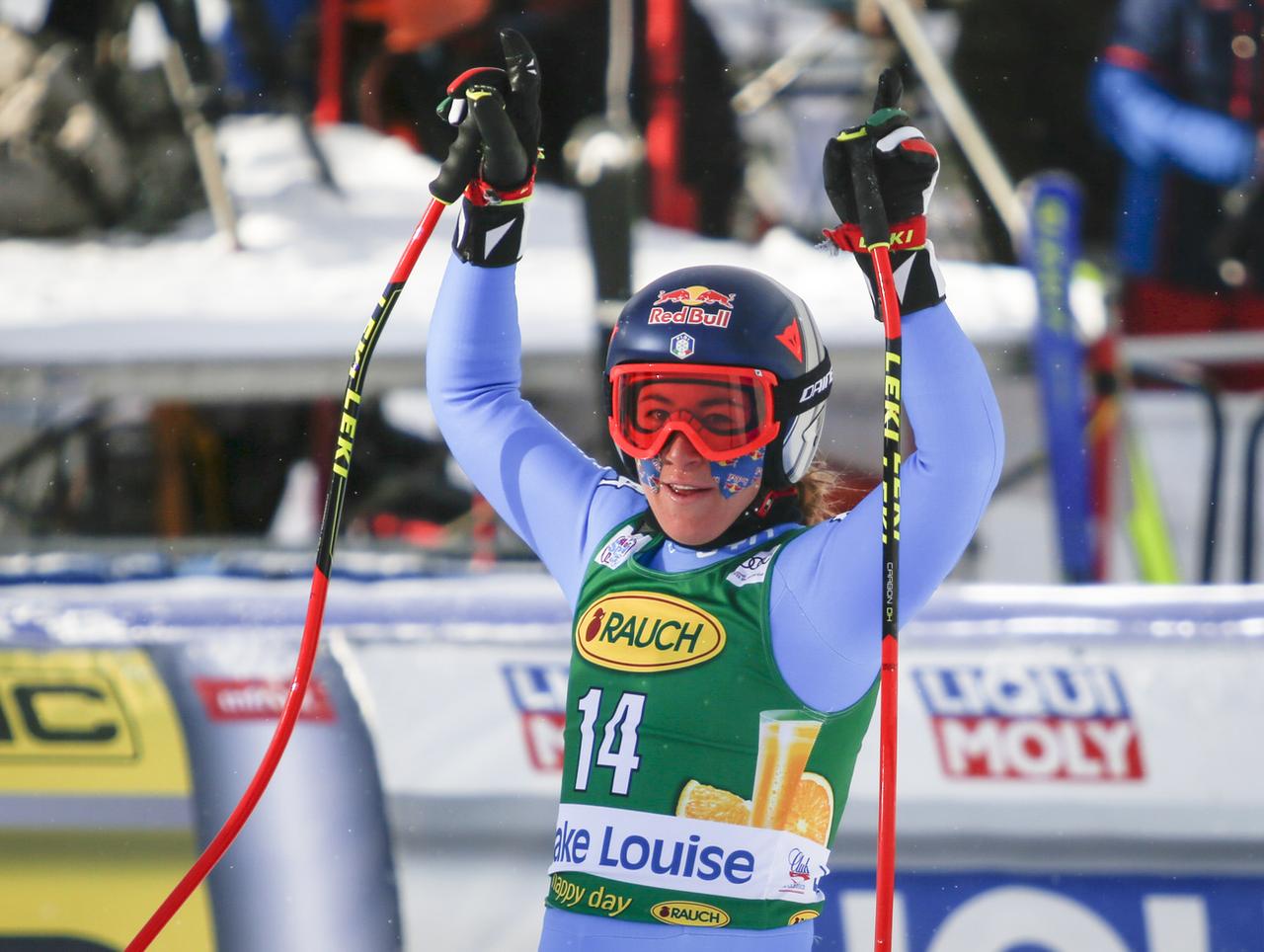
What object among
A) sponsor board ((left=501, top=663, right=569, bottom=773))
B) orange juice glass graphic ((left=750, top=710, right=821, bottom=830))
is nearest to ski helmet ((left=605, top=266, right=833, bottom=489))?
orange juice glass graphic ((left=750, top=710, right=821, bottom=830))

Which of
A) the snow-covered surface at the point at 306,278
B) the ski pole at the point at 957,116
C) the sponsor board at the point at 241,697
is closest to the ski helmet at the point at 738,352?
the sponsor board at the point at 241,697

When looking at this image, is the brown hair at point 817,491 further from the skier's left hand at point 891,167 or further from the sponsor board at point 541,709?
the sponsor board at point 541,709

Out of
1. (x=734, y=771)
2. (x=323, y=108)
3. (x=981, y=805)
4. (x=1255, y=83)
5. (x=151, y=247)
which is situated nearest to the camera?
(x=734, y=771)

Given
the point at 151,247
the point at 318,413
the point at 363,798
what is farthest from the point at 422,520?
the point at 363,798

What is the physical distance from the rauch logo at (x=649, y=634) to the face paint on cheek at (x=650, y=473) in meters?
0.17

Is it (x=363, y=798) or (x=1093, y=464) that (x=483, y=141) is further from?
(x=1093, y=464)

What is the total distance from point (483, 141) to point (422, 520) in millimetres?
3274

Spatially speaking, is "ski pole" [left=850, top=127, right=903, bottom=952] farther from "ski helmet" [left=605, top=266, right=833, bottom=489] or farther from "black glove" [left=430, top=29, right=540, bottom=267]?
"black glove" [left=430, top=29, right=540, bottom=267]

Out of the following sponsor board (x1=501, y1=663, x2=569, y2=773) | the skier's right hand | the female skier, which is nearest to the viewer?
the female skier

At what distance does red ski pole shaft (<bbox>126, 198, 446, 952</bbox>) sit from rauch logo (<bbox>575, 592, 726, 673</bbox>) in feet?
1.49

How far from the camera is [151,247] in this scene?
566 cm

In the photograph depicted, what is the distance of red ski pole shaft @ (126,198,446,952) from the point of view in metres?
2.67

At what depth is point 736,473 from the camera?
2537 millimetres

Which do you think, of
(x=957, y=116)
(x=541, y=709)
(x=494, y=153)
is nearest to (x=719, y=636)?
(x=494, y=153)
